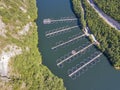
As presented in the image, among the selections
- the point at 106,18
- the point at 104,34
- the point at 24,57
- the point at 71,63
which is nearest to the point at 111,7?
the point at 106,18

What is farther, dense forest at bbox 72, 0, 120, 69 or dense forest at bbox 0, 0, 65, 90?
dense forest at bbox 72, 0, 120, 69

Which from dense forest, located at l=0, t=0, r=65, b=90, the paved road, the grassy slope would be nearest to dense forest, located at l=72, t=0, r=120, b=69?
the paved road

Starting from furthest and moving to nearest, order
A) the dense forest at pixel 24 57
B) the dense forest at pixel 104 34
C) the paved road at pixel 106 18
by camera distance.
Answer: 1. the paved road at pixel 106 18
2. the dense forest at pixel 104 34
3. the dense forest at pixel 24 57

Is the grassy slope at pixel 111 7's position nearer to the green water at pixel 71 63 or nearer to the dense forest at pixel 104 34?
the dense forest at pixel 104 34

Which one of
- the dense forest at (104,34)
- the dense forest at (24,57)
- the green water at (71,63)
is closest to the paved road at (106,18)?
the dense forest at (104,34)

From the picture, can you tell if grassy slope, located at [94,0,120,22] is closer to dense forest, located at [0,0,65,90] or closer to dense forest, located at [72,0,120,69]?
dense forest, located at [72,0,120,69]

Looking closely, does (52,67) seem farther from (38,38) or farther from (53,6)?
(53,6)
